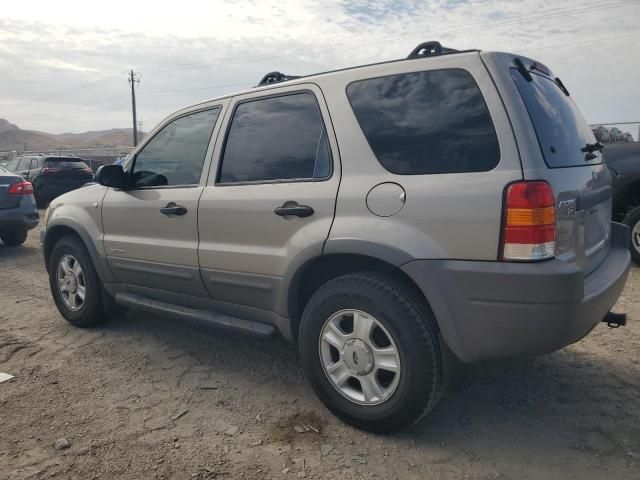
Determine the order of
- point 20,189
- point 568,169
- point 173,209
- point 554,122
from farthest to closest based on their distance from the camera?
point 20,189
point 173,209
point 554,122
point 568,169

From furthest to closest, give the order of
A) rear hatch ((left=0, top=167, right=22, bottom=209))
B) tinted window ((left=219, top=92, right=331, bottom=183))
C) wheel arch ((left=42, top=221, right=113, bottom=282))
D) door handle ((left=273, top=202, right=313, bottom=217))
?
rear hatch ((left=0, top=167, right=22, bottom=209)) < wheel arch ((left=42, top=221, right=113, bottom=282)) < tinted window ((left=219, top=92, right=331, bottom=183)) < door handle ((left=273, top=202, right=313, bottom=217))

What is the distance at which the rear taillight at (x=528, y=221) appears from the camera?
2.15m

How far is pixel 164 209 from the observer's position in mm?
3438

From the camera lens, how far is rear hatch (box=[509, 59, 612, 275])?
2.27 m

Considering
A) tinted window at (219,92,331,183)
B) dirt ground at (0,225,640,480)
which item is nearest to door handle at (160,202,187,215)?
tinted window at (219,92,331,183)

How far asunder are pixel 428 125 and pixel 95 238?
2.82m

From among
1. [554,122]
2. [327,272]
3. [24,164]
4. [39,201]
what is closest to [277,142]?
[327,272]

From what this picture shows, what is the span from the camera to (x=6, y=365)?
3.59 m

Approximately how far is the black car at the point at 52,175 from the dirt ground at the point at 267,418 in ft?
39.6

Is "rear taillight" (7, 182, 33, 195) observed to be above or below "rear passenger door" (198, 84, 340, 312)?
below

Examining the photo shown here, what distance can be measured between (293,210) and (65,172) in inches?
561

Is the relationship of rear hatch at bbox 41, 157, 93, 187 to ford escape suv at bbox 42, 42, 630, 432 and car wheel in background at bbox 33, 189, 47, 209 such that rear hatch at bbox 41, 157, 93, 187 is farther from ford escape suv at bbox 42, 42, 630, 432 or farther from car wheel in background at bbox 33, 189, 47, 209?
ford escape suv at bbox 42, 42, 630, 432

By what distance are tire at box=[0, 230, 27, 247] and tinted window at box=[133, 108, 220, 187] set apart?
19.3 ft

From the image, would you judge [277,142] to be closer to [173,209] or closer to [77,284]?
[173,209]
